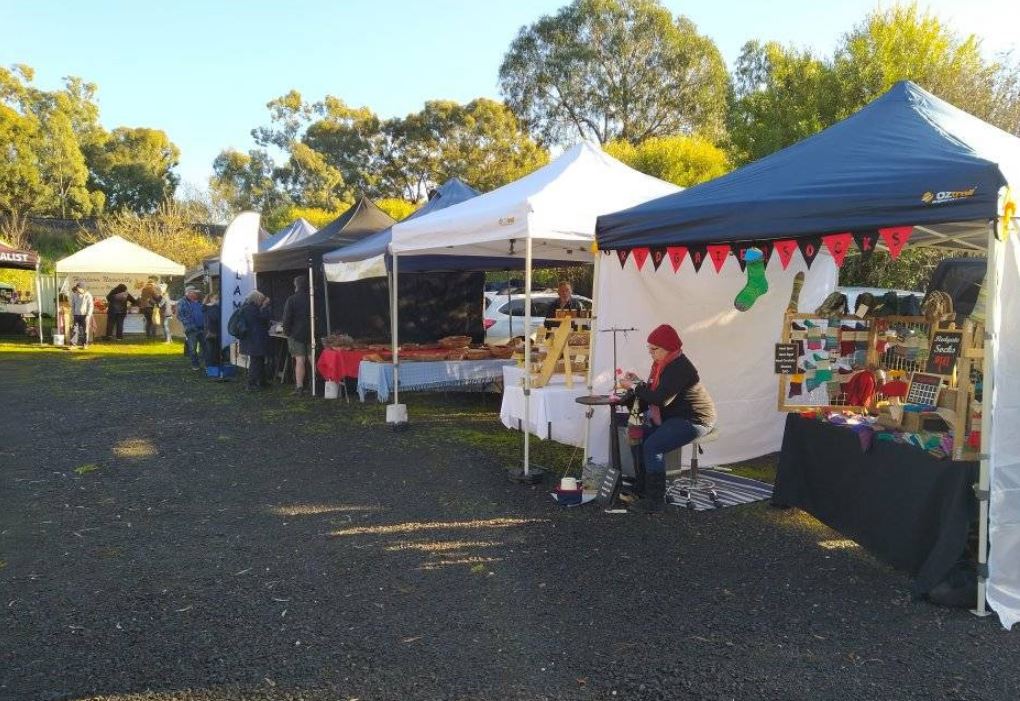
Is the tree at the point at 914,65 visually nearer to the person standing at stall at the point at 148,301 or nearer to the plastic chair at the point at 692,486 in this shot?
the plastic chair at the point at 692,486

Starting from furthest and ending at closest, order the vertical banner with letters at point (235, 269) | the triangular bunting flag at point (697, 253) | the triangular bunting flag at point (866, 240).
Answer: the vertical banner with letters at point (235, 269) < the triangular bunting flag at point (697, 253) < the triangular bunting flag at point (866, 240)

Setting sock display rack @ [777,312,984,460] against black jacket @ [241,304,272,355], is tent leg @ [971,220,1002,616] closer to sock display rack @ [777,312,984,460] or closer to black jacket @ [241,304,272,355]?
sock display rack @ [777,312,984,460]

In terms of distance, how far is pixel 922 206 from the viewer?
3.79 metres

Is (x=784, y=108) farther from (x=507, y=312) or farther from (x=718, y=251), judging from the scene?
(x=718, y=251)

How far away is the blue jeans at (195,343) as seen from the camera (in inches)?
581

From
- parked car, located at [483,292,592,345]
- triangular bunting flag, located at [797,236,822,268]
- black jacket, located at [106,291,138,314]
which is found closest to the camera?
triangular bunting flag, located at [797,236,822,268]

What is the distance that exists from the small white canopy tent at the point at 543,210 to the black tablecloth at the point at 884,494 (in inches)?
83.0

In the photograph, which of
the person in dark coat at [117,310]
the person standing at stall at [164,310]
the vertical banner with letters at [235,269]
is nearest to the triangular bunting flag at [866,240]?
the vertical banner with letters at [235,269]

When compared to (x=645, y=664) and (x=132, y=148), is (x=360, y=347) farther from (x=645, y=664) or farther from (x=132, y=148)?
(x=132, y=148)

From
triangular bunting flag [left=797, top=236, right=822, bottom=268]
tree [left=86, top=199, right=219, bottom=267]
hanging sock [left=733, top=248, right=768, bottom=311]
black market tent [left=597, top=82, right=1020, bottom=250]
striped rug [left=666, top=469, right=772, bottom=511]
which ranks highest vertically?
tree [left=86, top=199, right=219, bottom=267]

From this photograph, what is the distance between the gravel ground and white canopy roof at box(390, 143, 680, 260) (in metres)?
2.13

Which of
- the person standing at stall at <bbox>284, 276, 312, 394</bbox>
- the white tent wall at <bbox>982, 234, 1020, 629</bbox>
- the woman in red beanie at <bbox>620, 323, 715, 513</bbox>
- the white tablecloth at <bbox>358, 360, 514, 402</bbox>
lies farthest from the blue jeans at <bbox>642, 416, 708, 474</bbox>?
the person standing at stall at <bbox>284, 276, 312, 394</bbox>

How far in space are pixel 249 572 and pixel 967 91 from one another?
1972 cm

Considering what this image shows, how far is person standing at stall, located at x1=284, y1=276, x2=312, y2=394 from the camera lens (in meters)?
11.5
